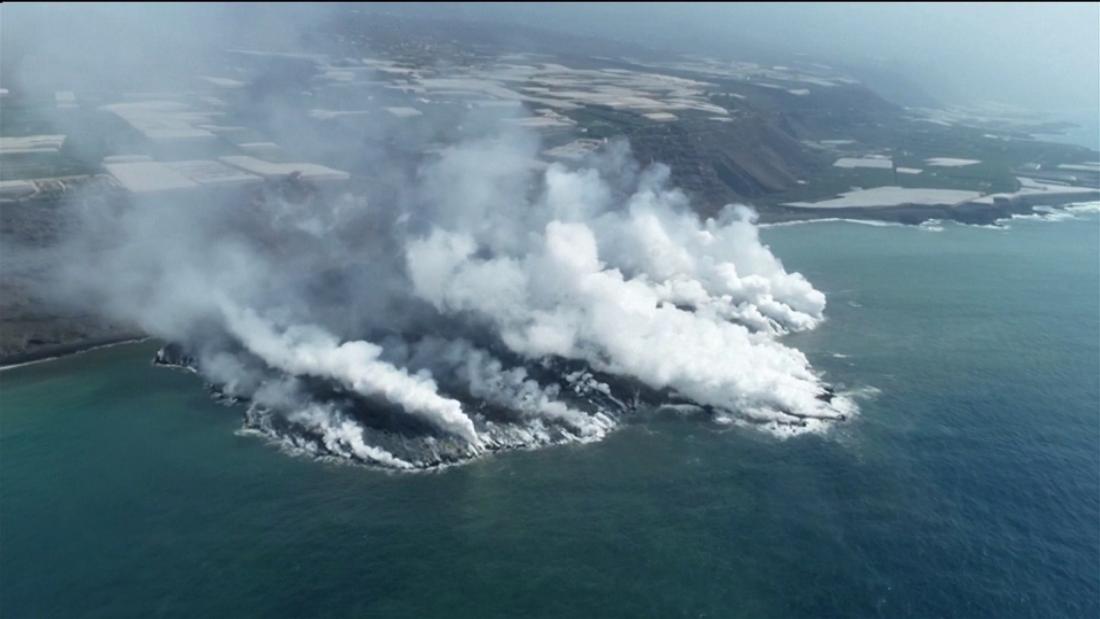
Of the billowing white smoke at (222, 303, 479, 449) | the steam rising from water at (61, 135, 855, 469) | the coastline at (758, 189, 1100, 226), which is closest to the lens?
the billowing white smoke at (222, 303, 479, 449)

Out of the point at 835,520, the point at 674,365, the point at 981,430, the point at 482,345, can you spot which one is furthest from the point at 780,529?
the point at 482,345

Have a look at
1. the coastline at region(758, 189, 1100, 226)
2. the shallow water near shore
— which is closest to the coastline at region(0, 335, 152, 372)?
the shallow water near shore

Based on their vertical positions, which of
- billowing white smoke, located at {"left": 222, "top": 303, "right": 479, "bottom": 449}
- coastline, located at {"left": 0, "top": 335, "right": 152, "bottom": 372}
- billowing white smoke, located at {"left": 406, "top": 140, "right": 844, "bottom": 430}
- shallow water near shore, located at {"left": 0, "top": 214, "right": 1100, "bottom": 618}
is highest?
billowing white smoke, located at {"left": 406, "top": 140, "right": 844, "bottom": 430}

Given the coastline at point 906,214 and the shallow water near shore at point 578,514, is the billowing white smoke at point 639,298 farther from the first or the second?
the coastline at point 906,214

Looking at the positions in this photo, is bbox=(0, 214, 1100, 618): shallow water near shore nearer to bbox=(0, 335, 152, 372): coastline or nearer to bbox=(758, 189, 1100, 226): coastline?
bbox=(0, 335, 152, 372): coastline

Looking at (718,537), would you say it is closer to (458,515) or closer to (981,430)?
(458,515)

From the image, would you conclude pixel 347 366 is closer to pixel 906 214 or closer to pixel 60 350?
pixel 60 350

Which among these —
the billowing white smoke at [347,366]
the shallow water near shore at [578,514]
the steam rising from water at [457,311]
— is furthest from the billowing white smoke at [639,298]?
the billowing white smoke at [347,366]
